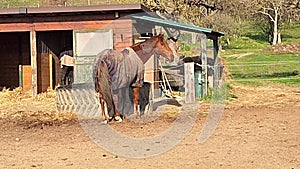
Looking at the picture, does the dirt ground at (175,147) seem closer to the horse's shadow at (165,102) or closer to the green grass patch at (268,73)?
the horse's shadow at (165,102)

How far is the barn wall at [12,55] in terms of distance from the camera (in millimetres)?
18719

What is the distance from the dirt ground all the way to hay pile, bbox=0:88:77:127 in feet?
0.07

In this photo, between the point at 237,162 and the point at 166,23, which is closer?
the point at 237,162

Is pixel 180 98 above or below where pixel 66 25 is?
below

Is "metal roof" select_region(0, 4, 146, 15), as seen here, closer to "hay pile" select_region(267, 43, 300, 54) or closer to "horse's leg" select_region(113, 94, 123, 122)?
"horse's leg" select_region(113, 94, 123, 122)

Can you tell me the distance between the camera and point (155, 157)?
22.6 ft

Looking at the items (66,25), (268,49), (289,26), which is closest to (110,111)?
(66,25)

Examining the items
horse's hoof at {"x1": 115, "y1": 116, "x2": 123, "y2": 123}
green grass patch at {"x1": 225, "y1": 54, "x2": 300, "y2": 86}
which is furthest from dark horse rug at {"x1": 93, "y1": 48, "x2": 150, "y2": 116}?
green grass patch at {"x1": 225, "y1": 54, "x2": 300, "y2": 86}

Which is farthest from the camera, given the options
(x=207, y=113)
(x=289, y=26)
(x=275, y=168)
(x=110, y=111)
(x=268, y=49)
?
(x=289, y=26)

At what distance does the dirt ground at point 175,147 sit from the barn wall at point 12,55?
5.35 metres

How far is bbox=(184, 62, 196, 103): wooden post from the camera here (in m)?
13.9

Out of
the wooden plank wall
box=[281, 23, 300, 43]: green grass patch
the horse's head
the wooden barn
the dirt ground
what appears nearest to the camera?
the dirt ground

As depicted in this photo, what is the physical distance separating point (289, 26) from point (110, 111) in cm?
5698

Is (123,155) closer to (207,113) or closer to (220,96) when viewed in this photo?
(207,113)
